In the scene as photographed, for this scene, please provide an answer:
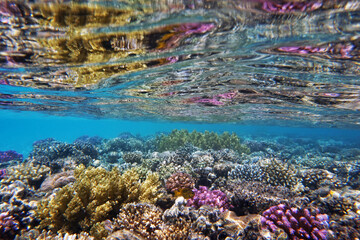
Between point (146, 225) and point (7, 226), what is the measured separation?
358cm

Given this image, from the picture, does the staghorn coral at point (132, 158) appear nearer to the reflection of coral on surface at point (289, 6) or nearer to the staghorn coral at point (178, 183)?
the staghorn coral at point (178, 183)

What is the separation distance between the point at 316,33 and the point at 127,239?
814cm

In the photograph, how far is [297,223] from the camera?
3.99 m

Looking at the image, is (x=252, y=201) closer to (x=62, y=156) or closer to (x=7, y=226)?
(x=7, y=226)

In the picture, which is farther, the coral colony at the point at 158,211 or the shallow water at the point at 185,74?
the shallow water at the point at 185,74

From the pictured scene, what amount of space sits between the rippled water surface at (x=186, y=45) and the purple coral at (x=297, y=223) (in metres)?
5.37

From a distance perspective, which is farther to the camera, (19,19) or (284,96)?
(284,96)

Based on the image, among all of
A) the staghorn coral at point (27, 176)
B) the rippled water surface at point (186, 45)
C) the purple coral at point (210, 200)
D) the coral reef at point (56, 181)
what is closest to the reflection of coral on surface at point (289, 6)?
the rippled water surface at point (186, 45)

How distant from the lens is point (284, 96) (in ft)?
46.3

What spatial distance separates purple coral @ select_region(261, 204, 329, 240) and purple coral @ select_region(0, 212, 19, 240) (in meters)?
6.20

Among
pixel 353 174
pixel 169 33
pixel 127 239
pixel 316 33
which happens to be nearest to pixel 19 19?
pixel 169 33

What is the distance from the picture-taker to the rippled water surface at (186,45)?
509 centimetres

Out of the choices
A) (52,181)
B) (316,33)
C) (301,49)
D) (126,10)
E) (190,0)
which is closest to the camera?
(190,0)

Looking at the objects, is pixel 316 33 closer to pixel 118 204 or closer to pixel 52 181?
pixel 118 204
